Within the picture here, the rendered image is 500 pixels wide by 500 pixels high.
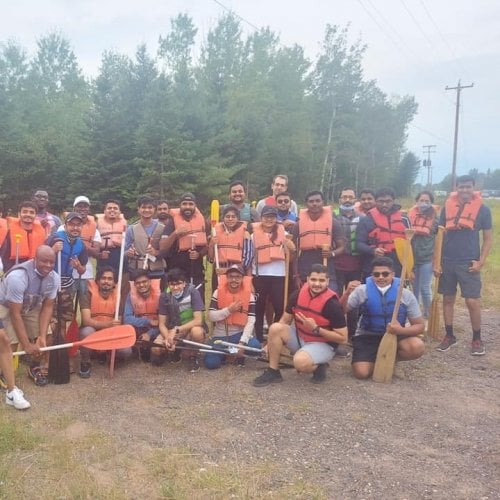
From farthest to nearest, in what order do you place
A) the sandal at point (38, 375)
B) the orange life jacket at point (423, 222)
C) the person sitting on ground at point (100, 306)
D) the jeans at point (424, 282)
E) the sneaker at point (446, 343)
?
the jeans at point (424, 282)
the orange life jacket at point (423, 222)
the sneaker at point (446, 343)
the person sitting on ground at point (100, 306)
the sandal at point (38, 375)

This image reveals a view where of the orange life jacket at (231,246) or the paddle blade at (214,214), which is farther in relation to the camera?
the paddle blade at (214,214)

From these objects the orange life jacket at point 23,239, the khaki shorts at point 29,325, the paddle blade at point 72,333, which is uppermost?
the orange life jacket at point 23,239

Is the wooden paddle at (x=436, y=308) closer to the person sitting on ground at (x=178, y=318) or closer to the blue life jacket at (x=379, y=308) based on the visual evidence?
the blue life jacket at (x=379, y=308)

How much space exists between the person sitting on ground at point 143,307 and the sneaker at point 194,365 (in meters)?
0.49

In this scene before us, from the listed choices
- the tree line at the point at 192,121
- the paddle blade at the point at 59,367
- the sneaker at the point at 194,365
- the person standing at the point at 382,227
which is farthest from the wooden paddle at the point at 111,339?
the tree line at the point at 192,121

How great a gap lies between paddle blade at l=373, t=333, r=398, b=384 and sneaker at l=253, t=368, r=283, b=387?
98 centimetres

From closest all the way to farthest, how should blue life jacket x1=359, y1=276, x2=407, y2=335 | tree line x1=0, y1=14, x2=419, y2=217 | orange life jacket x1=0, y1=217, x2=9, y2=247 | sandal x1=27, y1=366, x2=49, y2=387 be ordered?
1. sandal x1=27, y1=366, x2=49, y2=387
2. blue life jacket x1=359, y1=276, x2=407, y2=335
3. orange life jacket x1=0, y1=217, x2=9, y2=247
4. tree line x1=0, y1=14, x2=419, y2=217

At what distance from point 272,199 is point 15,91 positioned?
87.2ft

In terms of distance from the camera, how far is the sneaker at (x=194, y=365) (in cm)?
530

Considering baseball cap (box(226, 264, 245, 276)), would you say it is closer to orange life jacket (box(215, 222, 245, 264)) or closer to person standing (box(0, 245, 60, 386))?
orange life jacket (box(215, 222, 245, 264))

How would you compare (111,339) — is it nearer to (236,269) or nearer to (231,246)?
(236,269)

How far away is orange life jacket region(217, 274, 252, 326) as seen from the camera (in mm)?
5508

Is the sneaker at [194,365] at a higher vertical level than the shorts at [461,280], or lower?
lower

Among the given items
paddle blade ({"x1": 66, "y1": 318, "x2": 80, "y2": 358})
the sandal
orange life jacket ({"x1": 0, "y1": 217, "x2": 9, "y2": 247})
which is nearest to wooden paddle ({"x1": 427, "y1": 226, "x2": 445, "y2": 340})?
paddle blade ({"x1": 66, "y1": 318, "x2": 80, "y2": 358})
